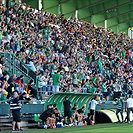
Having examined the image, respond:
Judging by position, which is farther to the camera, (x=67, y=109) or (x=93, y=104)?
(x=93, y=104)

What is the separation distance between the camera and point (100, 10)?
63.4 m

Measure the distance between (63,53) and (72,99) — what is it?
841cm

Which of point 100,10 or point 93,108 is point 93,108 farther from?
point 100,10

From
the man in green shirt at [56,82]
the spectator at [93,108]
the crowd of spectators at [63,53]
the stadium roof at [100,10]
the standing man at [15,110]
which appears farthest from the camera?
the stadium roof at [100,10]

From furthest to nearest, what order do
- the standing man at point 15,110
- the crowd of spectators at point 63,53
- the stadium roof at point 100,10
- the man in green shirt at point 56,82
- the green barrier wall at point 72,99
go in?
the stadium roof at point 100,10
the crowd of spectators at point 63,53
the man in green shirt at point 56,82
the green barrier wall at point 72,99
the standing man at point 15,110

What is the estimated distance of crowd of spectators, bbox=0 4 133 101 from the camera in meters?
29.5

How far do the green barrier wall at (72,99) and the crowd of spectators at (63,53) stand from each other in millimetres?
1181

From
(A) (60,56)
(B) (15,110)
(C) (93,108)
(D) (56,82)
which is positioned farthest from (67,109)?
(A) (60,56)

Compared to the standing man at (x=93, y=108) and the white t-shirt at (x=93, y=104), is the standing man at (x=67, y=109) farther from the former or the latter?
the white t-shirt at (x=93, y=104)

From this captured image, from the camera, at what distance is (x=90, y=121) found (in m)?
28.3

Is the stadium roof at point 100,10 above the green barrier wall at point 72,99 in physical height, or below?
above

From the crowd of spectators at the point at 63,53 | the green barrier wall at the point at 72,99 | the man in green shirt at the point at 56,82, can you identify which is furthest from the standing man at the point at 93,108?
the man in green shirt at the point at 56,82

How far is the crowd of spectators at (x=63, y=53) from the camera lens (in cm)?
2952

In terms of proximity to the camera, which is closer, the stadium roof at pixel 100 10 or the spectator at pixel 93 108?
the spectator at pixel 93 108
